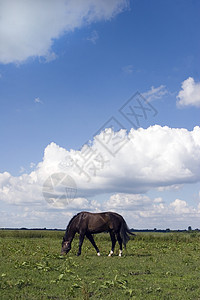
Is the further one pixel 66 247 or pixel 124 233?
pixel 124 233

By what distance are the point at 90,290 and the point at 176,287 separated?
314 cm

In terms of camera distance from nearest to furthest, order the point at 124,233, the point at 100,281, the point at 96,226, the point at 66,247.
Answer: the point at 100,281 < the point at 66,247 < the point at 96,226 < the point at 124,233

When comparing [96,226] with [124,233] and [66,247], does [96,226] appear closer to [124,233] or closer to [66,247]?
[124,233]

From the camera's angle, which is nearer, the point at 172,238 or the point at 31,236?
the point at 172,238

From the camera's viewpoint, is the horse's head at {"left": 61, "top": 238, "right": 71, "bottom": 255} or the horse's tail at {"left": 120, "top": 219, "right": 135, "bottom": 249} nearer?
the horse's head at {"left": 61, "top": 238, "right": 71, "bottom": 255}

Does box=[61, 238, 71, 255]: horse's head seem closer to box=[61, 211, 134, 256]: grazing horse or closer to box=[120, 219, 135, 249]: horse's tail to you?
box=[61, 211, 134, 256]: grazing horse

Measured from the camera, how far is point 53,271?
41.5ft

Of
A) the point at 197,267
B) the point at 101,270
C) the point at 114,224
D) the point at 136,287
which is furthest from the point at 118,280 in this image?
the point at 114,224

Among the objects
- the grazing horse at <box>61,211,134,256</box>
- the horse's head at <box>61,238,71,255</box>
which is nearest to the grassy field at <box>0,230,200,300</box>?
the horse's head at <box>61,238,71,255</box>

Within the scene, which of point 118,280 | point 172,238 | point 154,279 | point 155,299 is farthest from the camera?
point 172,238

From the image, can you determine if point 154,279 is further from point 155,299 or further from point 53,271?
point 53,271

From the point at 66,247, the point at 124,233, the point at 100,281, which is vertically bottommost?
the point at 100,281

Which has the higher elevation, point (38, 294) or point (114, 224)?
point (114, 224)

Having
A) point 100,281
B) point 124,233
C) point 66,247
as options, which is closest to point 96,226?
point 124,233
